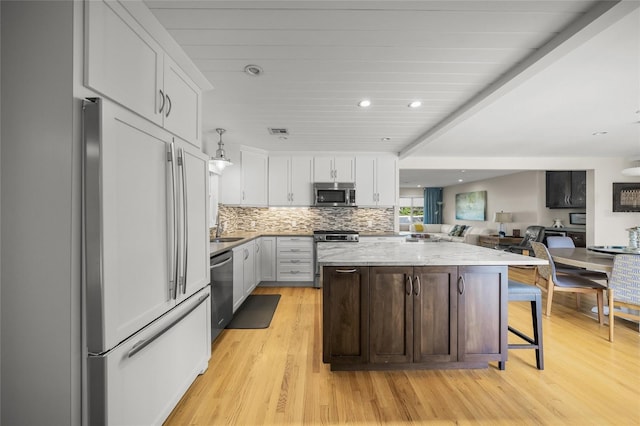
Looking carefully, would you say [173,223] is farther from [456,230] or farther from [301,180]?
[456,230]

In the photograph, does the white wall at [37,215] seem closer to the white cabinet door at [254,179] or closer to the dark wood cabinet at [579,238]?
the white cabinet door at [254,179]

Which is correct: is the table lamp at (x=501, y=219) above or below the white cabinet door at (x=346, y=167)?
below

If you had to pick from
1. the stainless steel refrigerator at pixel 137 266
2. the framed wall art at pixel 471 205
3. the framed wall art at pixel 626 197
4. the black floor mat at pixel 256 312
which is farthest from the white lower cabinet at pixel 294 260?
the framed wall art at pixel 471 205

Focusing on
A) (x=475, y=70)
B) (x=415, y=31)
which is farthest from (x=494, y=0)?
(x=475, y=70)

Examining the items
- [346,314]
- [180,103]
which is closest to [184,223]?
[180,103]

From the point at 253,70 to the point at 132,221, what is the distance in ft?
4.46

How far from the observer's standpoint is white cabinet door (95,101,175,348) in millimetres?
1090

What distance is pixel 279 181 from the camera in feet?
15.5

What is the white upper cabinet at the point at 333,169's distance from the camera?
474 centimetres

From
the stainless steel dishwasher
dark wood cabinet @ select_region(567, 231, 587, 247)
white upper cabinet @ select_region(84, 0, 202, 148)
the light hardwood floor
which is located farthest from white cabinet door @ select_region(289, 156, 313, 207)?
dark wood cabinet @ select_region(567, 231, 587, 247)

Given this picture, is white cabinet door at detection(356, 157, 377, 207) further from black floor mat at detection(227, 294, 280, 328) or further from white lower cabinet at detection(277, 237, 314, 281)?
black floor mat at detection(227, 294, 280, 328)

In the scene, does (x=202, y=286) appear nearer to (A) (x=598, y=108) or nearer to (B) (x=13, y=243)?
(B) (x=13, y=243)

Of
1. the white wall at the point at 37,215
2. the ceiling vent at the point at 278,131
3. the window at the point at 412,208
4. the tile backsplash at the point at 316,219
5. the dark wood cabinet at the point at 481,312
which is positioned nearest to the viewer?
the white wall at the point at 37,215

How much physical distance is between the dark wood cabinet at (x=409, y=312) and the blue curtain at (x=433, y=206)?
10170 millimetres
